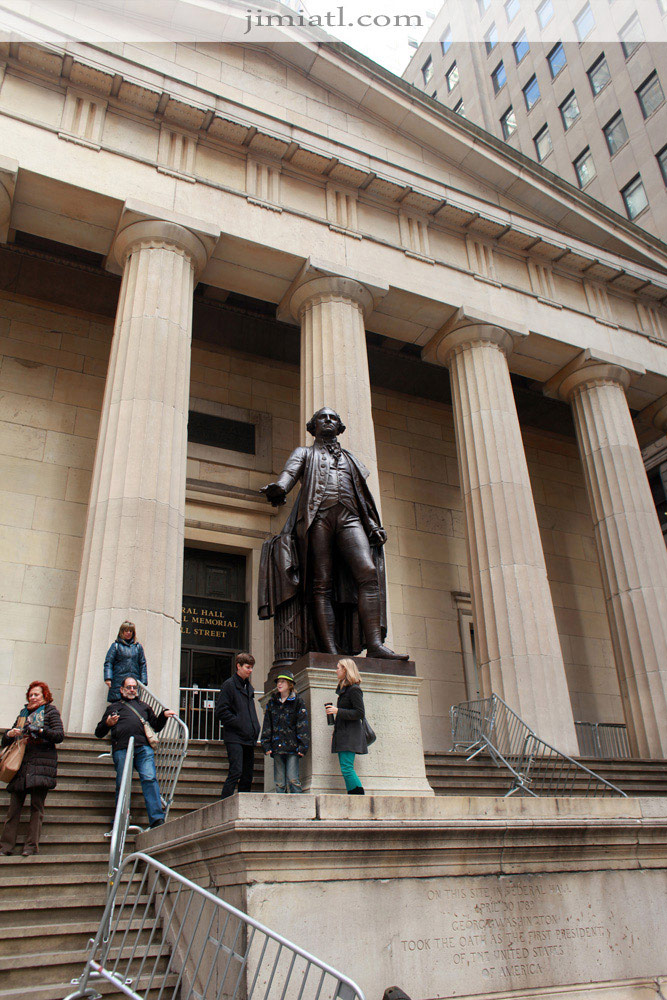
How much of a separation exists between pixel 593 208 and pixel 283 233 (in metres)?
9.50

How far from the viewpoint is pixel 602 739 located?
20.3 m

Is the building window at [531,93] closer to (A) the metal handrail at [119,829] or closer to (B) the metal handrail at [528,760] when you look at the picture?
(B) the metal handrail at [528,760]

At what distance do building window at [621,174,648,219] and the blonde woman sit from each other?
1201 inches

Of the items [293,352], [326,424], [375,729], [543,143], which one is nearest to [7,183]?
[293,352]

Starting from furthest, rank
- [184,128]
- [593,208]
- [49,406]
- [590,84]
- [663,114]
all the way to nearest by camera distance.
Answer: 1. [590,84]
2. [663,114]
3. [593,208]
4. [49,406]
5. [184,128]

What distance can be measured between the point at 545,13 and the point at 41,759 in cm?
4353

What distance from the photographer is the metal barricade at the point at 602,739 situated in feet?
65.0

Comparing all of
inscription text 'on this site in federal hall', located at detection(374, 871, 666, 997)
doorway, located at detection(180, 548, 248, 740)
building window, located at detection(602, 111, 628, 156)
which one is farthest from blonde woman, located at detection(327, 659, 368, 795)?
building window, located at detection(602, 111, 628, 156)

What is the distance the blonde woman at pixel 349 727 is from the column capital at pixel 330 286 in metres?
11.1

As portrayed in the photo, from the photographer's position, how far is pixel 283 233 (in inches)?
634

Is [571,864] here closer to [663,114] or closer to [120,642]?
[120,642]

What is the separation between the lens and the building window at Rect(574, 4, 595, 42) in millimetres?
35312

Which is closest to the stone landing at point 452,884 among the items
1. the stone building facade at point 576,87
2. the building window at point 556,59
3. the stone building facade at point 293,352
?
the stone building facade at point 293,352

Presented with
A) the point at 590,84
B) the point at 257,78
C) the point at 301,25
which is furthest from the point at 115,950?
the point at 590,84
